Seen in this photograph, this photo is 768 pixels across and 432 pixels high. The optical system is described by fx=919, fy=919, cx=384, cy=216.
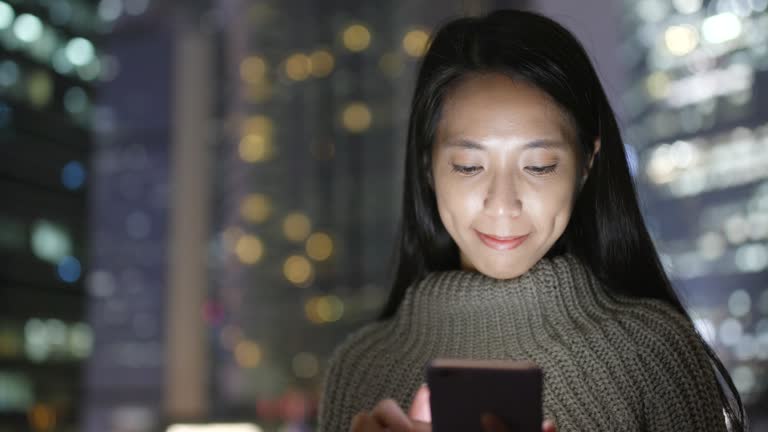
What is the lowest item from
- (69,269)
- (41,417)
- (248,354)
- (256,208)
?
(41,417)

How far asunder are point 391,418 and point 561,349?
0.35 metres

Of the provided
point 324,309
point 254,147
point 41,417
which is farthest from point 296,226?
point 41,417

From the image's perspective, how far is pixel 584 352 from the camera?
1.26 m

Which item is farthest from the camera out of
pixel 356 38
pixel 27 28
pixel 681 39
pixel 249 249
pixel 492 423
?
pixel 249 249

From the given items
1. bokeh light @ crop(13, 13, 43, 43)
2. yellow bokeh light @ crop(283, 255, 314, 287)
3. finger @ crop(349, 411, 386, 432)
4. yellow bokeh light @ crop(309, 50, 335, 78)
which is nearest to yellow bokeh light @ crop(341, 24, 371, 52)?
yellow bokeh light @ crop(309, 50, 335, 78)

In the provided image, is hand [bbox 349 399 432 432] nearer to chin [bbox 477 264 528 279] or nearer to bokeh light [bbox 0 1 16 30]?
chin [bbox 477 264 528 279]

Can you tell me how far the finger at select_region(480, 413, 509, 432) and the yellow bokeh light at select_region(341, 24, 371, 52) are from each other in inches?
934

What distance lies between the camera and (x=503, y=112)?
123 centimetres

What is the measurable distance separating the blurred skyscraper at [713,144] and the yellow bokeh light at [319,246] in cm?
941

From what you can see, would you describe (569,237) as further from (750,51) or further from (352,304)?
(352,304)

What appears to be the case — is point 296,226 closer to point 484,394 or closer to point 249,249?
point 249,249

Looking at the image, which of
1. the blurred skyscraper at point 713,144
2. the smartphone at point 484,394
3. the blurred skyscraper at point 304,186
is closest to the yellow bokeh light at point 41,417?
the blurred skyscraper at point 304,186

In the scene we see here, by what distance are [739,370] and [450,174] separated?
16.3 meters

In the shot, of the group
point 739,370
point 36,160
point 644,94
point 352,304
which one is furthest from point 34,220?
point 739,370
